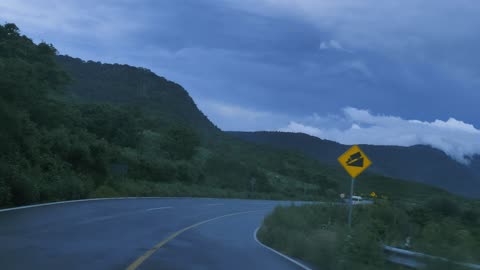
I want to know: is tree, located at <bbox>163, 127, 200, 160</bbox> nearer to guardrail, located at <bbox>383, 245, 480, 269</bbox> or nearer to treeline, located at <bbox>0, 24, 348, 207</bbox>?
treeline, located at <bbox>0, 24, 348, 207</bbox>

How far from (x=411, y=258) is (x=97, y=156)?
95.0 feet

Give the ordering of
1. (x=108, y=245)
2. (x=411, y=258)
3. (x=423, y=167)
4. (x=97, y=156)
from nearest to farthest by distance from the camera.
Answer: (x=411, y=258) → (x=108, y=245) → (x=97, y=156) → (x=423, y=167)

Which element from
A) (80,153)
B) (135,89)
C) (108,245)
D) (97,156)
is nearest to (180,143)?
(97,156)

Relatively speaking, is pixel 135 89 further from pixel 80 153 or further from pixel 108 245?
pixel 108 245

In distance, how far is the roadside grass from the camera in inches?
371

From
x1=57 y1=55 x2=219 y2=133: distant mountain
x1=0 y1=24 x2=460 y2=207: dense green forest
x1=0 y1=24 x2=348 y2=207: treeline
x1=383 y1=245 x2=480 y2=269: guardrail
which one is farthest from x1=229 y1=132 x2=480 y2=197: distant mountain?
x1=57 y1=55 x2=219 y2=133: distant mountain

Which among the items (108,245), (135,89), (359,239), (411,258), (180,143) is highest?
(135,89)

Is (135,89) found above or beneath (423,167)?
above

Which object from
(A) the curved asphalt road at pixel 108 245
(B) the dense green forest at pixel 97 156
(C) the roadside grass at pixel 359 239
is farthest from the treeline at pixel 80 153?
(C) the roadside grass at pixel 359 239

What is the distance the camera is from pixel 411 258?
34.4 ft

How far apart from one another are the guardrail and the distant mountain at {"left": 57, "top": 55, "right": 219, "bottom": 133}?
351 feet

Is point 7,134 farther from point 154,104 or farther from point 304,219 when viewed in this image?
point 154,104

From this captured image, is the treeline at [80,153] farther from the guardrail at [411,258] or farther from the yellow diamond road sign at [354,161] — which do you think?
the guardrail at [411,258]

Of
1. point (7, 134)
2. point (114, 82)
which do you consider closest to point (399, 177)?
point (7, 134)
